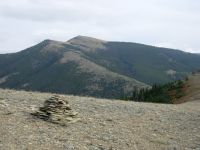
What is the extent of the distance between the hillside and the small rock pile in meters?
0.34

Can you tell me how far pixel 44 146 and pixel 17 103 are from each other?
571 centimetres

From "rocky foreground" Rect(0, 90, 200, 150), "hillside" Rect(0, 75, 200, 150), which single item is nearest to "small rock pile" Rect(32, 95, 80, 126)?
"rocky foreground" Rect(0, 90, 200, 150)

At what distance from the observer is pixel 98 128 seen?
72.1ft

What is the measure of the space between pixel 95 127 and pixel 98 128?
0.53 feet

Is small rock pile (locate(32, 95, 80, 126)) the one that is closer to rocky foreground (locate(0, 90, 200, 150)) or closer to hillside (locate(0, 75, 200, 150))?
rocky foreground (locate(0, 90, 200, 150))

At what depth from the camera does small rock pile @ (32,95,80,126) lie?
21562 mm

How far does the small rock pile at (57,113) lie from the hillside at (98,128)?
337 mm

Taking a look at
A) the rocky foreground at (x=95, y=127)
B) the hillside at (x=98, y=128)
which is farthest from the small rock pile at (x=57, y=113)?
the hillside at (x=98, y=128)

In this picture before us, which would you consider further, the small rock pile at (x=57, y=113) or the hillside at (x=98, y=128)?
the small rock pile at (x=57, y=113)

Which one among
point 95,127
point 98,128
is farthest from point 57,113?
point 98,128

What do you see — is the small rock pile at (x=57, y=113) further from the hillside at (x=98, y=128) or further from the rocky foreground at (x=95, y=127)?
the hillside at (x=98, y=128)

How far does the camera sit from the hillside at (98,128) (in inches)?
755

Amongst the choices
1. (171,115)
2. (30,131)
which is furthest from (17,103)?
(171,115)

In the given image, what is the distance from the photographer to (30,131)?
19.8 metres
